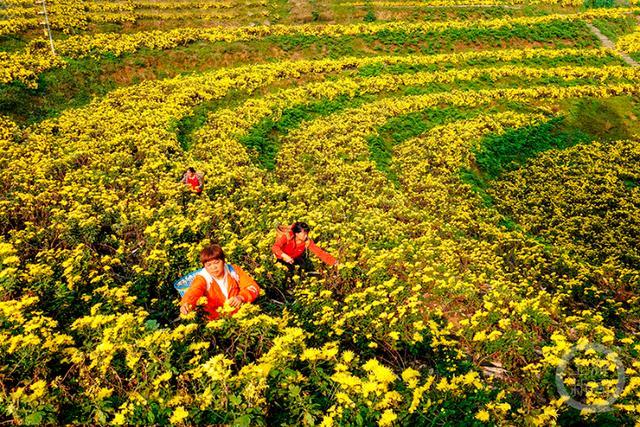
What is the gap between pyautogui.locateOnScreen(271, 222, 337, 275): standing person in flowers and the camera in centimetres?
995

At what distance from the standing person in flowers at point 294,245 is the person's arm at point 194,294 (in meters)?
2.81

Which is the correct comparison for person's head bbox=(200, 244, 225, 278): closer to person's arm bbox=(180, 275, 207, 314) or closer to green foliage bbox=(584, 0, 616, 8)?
person's arm bbox=(180, 275, 207, 314)

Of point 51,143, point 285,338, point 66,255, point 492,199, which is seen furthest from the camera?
point 492,199

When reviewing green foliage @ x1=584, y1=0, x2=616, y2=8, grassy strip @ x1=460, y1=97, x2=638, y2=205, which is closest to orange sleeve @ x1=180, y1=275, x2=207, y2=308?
grassy strip @ x1=460, y1=97, x2=638, y2=205

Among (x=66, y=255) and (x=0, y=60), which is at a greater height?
(x=0, y=60)

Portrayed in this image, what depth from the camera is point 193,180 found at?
1450 centimetres

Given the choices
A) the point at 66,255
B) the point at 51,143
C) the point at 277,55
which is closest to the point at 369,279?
the point at 66,255

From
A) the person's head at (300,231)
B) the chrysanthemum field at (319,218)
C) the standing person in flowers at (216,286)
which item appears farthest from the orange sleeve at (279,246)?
the standing person in flowers at (216,286)

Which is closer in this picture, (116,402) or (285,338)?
(116,402)

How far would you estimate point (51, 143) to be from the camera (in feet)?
58.1

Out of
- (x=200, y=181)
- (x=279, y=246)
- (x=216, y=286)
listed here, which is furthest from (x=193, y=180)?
(x=216, y=286)

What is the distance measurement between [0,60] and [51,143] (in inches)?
608

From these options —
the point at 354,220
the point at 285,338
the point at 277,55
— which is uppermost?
the point at 277,55

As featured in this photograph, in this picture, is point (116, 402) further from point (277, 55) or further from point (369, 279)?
point (277, 55)
